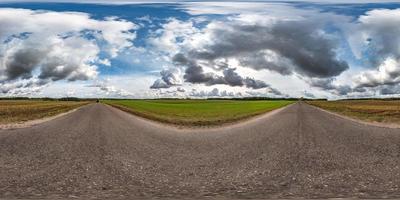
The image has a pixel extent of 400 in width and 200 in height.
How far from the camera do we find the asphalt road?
11.6 meters

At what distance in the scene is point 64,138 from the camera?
26.9 meters

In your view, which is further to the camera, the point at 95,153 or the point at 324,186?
the point at 95,153

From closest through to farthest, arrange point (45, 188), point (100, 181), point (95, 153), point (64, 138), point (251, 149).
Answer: point (45, 188), point (100, 181), point (95, 153), point (251, 149), point (64, 138)

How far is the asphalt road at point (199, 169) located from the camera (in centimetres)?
1163

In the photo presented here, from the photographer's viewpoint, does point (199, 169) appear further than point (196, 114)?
No

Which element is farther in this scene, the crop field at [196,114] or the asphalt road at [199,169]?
the crop field at [196,114]

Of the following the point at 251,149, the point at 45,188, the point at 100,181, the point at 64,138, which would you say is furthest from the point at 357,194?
the point at 64,138

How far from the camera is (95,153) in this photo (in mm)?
19594

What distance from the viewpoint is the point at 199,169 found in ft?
50.6

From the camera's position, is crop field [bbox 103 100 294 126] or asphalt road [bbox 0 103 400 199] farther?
crop field [bbox 103 100 294 126]

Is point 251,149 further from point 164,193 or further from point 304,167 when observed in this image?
point 164,193

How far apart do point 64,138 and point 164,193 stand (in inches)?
672

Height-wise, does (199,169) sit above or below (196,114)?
below

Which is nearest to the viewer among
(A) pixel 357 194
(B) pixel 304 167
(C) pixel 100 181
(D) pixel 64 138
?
(A) pixel 357 194
